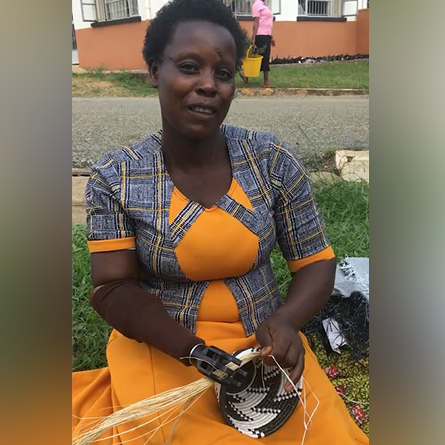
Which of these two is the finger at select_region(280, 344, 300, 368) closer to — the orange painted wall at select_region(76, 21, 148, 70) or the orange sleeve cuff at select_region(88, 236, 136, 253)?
the orange sleeve cuff at select_region(88, 236, 136, 253)

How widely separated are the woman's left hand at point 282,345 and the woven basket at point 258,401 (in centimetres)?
4

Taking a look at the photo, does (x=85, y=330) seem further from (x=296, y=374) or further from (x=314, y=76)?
(x=314, y=76)

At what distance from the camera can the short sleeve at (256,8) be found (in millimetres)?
1620

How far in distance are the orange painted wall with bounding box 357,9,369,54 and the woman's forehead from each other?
1.05 ft

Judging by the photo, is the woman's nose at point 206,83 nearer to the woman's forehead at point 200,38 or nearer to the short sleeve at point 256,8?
the woman's forehead at point 200,38

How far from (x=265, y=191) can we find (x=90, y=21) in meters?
0.76

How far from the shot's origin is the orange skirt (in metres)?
1.26

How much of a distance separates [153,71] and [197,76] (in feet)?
0.54

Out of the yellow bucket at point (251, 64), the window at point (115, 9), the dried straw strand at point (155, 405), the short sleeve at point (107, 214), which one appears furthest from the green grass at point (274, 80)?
the dried straw strand at point (155, 405)

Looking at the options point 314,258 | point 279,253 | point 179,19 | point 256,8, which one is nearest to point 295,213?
point 314,258

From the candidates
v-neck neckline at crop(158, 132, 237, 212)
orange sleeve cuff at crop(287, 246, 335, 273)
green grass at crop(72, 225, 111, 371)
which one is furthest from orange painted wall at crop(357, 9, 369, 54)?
green grass at crop(72, 225, 111, 371)
